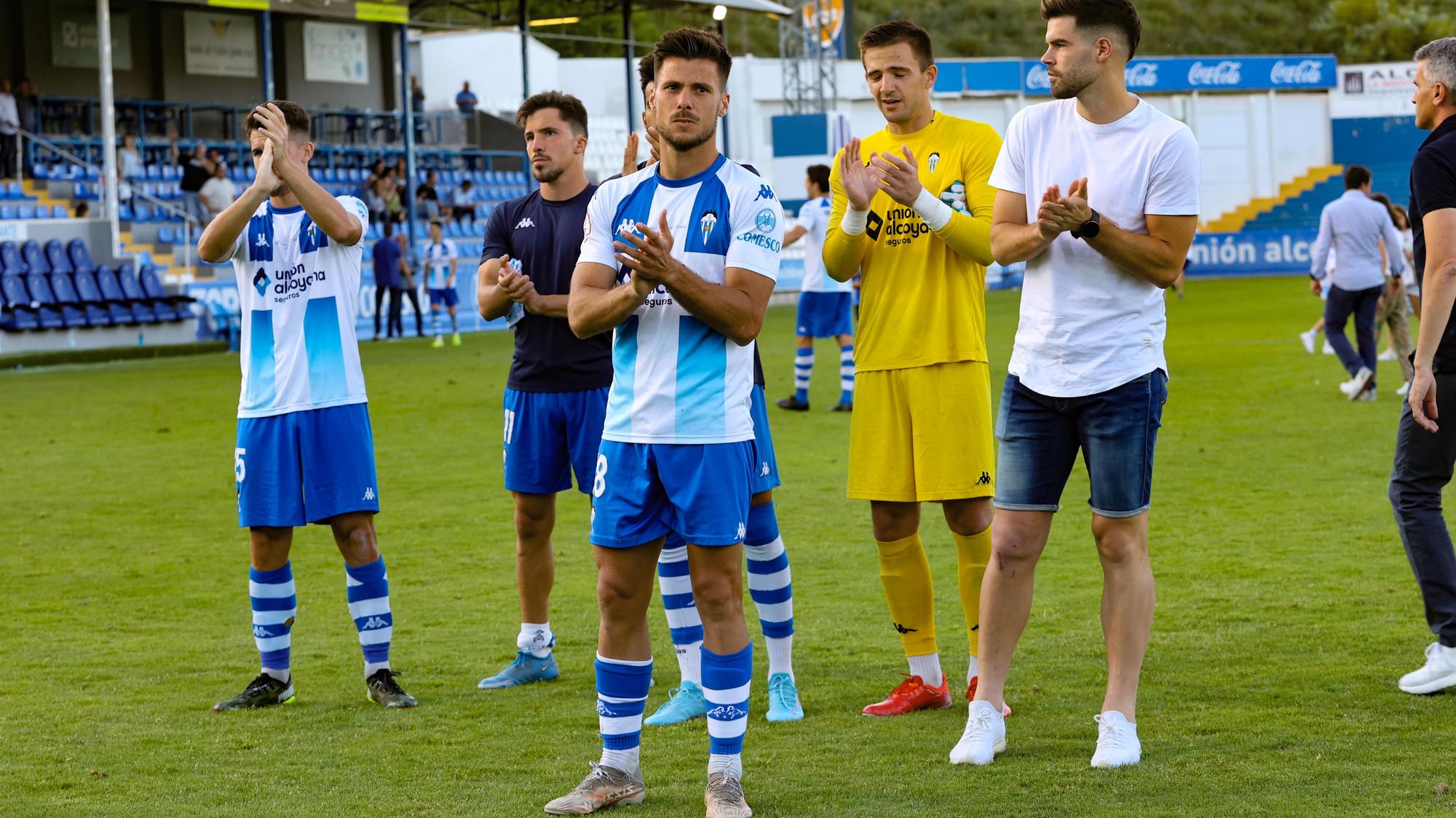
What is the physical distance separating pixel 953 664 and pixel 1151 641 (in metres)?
0.80

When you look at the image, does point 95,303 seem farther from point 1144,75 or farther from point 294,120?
point 1144,75

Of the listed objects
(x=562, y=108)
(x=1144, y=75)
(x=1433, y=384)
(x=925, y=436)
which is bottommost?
(x=925, y=436)

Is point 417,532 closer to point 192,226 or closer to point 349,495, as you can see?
point 349,495

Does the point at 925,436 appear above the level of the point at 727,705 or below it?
above

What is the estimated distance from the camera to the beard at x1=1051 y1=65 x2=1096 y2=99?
4.52 metres

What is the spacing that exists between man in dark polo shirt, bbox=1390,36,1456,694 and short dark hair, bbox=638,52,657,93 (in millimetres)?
2468

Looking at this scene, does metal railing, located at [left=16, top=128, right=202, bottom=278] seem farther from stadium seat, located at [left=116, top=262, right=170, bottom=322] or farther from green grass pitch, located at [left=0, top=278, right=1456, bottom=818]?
green grass pitch, located at [left=0, top=278, right=1456, bottom=818]

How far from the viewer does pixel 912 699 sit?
536cm

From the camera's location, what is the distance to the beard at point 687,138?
4.19m

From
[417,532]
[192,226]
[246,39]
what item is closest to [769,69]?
[246,39]

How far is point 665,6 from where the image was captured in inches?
1407

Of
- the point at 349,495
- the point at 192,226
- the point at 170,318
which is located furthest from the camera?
the point at 192,226

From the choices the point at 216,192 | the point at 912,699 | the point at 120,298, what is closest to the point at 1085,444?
the point at 912,699

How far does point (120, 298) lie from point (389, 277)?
4.40 meters
